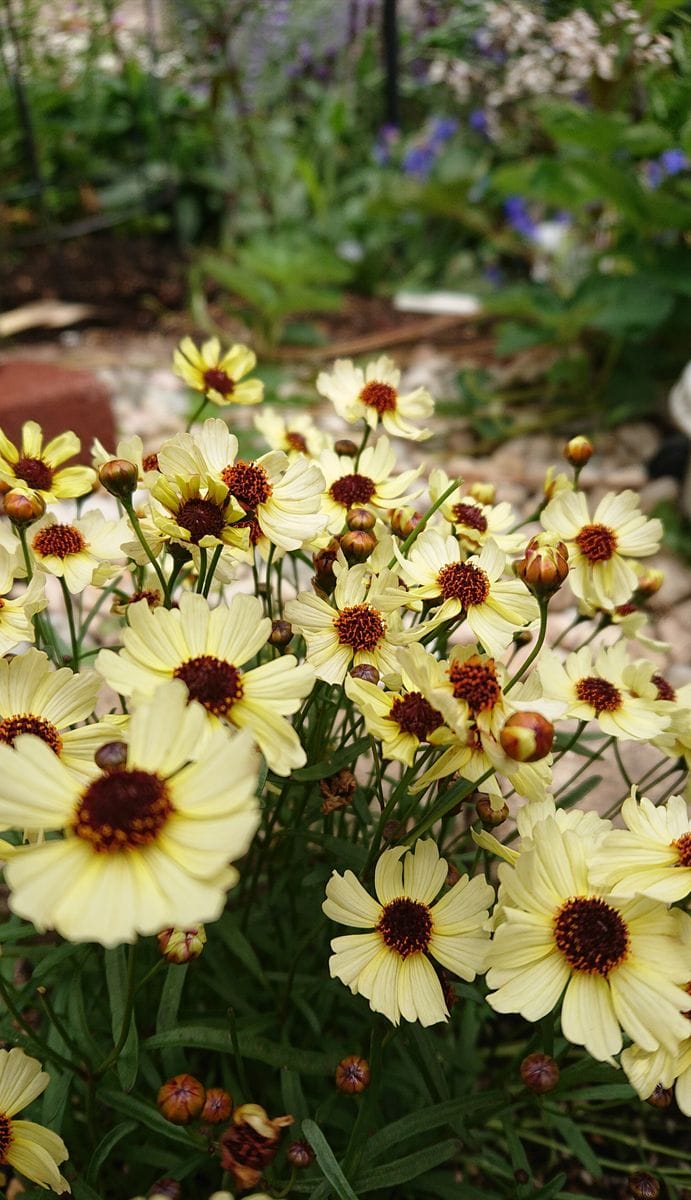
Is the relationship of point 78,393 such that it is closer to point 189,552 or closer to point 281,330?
point 281,330

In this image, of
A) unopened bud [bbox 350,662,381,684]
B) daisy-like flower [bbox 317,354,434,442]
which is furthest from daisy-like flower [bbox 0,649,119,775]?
daisy-like flower [bbox 317,354,434,442]

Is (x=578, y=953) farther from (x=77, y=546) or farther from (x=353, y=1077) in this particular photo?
(x=77, y=546)

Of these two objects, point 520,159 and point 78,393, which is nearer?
point 78,393

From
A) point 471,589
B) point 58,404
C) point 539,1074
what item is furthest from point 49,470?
point 58,404

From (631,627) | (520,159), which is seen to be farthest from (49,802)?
(520,159)

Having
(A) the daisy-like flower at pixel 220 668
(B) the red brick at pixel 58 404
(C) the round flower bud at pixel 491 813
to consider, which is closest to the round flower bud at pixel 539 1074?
(C) the round flower bud at pixel 491 813

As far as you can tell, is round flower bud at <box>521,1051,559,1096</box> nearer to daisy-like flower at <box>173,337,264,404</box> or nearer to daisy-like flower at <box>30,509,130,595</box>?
daisy-like flower at <box>30,509,130,595</box>
